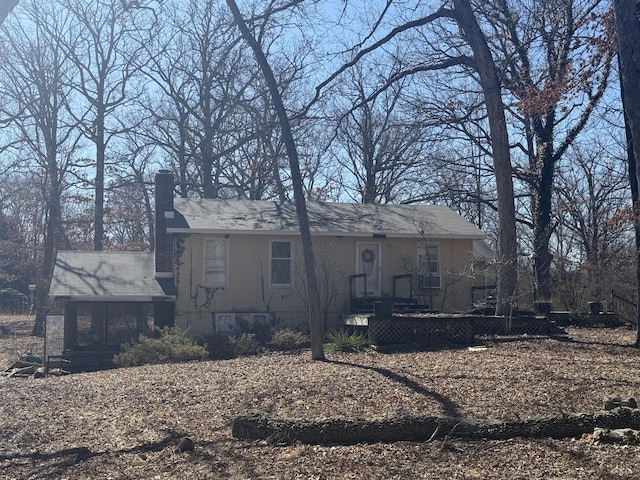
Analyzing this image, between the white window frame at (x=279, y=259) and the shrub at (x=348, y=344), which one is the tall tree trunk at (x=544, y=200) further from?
the shrub at (x=348, y=344)

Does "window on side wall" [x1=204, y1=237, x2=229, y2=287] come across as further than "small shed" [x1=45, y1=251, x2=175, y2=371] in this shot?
Yes

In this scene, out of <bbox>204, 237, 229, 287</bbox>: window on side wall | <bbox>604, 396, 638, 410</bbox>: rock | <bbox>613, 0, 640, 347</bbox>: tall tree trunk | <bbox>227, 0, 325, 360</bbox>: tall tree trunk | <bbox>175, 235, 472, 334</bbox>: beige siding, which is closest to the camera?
<bbox>604, 396, 638, 410</bbox>: rock

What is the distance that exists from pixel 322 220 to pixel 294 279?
7.16 feet

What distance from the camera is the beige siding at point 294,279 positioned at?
69.5ft

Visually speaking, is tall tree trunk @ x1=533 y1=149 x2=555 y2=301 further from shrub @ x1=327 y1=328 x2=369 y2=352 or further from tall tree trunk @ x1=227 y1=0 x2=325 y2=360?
tall tree trunk @ x1=227 y1=0 x2=325 y2=360

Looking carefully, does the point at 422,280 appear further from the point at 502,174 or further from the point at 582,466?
the point at 582,466

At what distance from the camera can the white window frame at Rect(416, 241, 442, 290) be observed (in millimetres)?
22422

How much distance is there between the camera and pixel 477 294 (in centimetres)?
2342

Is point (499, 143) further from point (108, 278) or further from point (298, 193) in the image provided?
point (108, 278)

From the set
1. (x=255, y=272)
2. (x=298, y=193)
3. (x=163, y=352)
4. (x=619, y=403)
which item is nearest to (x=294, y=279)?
(x=255, y=272)

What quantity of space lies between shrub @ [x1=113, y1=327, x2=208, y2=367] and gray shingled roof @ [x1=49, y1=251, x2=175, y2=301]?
3.19 m

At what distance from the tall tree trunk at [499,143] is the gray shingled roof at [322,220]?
403 cm

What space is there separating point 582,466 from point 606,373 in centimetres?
446

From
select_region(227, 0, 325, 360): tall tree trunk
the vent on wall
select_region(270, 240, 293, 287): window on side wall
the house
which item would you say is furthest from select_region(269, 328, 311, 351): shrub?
the vent on wall
